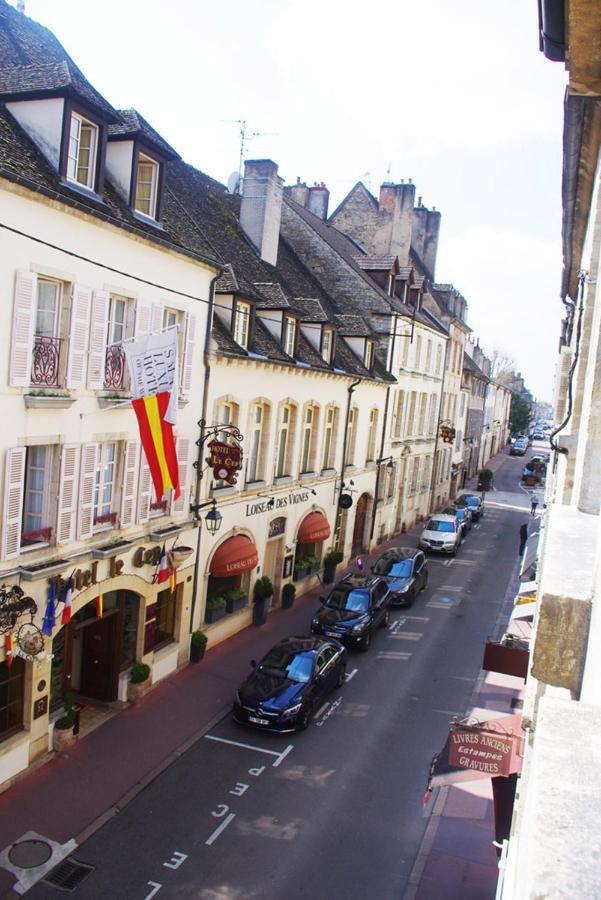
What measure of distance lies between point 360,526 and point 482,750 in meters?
23.3

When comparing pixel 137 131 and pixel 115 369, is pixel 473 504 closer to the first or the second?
pixel 115 369

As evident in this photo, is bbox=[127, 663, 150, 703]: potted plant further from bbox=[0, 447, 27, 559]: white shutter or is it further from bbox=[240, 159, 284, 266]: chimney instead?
bbox=[240, 159, 284, 266]: chimney

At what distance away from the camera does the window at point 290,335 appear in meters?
22.7

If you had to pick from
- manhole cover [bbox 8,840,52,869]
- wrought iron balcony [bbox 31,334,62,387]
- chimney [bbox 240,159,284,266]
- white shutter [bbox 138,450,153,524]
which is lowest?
manhole cover [bbox 8,840,52,869]

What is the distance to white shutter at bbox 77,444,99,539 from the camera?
13984 millimetres

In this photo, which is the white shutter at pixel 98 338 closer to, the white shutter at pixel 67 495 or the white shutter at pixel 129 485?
the white shutter at pixel 67 495

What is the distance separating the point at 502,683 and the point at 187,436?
34.5ft

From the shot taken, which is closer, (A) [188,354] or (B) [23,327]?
(B) [23,327]

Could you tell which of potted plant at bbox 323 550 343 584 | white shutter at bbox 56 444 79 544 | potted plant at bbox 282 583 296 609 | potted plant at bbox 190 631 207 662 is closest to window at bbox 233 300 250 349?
white shutter at bbox 56 444 79 544

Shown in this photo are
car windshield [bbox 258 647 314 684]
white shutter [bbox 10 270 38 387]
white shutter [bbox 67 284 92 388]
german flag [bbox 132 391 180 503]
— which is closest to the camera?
white shutter [bbox 10 270 38 387]

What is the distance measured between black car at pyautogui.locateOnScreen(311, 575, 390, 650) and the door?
666 cm

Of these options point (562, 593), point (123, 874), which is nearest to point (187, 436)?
point (123, 874)

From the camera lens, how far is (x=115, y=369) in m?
14.6

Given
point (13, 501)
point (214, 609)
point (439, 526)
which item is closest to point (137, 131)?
point (13, 501)
